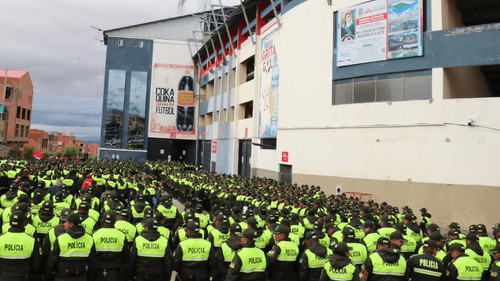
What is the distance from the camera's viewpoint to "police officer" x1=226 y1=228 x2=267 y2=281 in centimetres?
605

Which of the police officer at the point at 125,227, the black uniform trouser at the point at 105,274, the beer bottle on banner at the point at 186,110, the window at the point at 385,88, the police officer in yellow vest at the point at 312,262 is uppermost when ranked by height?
the beer bottle on banner at the point at 186,110

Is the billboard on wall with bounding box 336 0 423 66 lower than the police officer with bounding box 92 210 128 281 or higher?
higher

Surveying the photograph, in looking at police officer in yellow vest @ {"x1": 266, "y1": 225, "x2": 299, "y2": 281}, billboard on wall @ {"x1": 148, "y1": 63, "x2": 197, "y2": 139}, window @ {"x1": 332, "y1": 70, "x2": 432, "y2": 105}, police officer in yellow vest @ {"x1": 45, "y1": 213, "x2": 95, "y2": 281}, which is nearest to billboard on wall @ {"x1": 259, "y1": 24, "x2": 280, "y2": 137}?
window @ {"x1": 332, "y1": 70, "x2": 432, "y2": 105}

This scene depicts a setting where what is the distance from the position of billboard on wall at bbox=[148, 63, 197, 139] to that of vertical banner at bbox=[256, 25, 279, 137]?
26196 millimetres

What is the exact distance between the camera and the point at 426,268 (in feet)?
20.5

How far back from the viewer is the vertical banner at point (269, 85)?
29031 millimetres

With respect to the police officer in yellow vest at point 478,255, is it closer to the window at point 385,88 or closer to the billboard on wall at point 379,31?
the window at point 385,88

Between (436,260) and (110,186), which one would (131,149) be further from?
(436,260)

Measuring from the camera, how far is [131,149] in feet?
182

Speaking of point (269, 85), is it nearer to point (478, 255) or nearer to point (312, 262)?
point (478, 255)

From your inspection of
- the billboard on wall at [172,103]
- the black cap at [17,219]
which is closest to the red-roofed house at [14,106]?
the billboard on wall at [172,103]

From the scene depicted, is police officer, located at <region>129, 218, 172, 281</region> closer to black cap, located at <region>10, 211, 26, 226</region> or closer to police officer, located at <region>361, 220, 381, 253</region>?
black cap, located at <region>10, 211, 26, 226</region>

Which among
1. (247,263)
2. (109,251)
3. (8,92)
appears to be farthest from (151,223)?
(8,92)

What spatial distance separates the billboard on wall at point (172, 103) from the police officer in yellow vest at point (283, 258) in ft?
166
